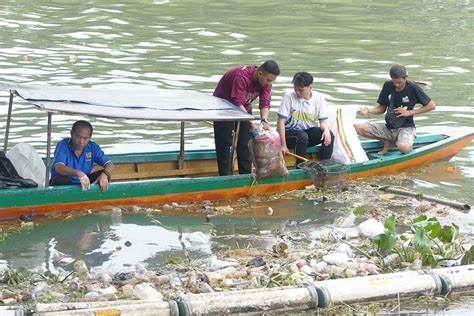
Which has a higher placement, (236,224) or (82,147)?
(82,147)

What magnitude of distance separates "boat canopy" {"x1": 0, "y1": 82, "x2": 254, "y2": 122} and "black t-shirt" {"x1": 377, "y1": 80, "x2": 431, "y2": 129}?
2870 mm

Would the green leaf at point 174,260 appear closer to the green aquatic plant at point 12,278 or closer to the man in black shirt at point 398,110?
the green aquatic plant at point 12,278

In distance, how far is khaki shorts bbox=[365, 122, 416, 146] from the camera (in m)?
13.7

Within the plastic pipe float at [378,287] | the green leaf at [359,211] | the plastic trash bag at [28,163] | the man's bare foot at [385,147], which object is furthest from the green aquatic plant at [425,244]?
the man's bare foot at [385,147]

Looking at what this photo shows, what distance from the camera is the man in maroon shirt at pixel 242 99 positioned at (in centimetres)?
1184

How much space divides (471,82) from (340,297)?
40.9 ft

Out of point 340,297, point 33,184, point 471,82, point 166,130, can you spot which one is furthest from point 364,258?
point 471,82

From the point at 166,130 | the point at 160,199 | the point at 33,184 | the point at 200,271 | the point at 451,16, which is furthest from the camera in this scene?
the point at 451,16

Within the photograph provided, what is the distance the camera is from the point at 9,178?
35.6ft

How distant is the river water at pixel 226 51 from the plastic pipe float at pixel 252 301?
2.72 metres

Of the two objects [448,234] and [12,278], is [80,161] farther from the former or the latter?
[448,234]

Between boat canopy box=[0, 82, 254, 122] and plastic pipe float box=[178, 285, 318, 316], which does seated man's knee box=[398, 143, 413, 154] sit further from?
plastic pipe float box=[178, 285, 318, 316]

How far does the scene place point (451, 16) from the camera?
90.5 feet

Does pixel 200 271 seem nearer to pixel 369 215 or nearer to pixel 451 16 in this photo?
pixel 369 215
